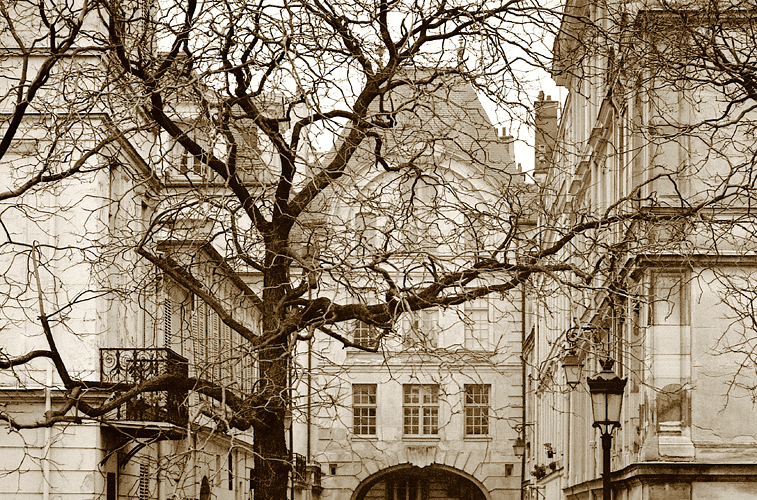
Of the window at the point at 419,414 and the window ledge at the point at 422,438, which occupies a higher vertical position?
Answer: the window at the point at 419,414

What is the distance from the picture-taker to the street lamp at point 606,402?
14.4 m

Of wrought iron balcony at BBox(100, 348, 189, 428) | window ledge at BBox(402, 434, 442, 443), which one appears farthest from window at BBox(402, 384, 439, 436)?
wrought iron balcony at BBox(100, 348, 189, 428)

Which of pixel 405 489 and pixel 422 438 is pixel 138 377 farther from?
pixel 405 489

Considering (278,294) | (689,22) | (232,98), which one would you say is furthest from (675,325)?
(232,98)

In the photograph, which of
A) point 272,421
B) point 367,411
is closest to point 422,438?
point 367,411

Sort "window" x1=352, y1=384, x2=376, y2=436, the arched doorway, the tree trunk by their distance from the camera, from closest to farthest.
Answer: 1. the tree trunk
2. "window" x1=352, y1=384, x2=376, y2=436
3. the arched doorway

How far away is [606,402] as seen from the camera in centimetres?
1467

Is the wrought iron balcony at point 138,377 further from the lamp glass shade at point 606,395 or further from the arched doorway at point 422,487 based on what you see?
the arched doorway at point 422,487

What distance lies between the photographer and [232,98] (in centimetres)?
873

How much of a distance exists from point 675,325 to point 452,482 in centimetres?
3650

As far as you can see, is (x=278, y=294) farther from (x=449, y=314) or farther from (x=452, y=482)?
(x=452, y=482)

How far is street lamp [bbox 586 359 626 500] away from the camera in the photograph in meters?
14.4

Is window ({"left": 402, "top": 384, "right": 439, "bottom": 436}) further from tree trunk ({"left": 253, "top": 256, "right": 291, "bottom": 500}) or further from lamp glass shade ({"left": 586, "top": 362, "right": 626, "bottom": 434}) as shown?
tree trunk ({"left": 253, "top": 256, "right": 291, "bottom": 500})

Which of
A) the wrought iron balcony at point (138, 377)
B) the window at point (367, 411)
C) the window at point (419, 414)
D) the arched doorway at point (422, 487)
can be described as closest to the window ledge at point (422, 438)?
the window at point (419, 414)
